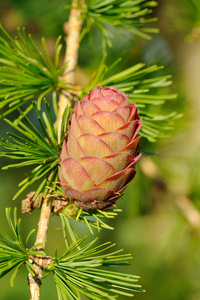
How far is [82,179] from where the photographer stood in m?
0.41

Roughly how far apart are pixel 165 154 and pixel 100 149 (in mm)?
613

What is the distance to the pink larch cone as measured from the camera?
0.40 m

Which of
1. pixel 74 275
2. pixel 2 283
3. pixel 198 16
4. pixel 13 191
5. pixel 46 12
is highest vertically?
pixel 46 12

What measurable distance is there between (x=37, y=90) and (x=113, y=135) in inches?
8.8

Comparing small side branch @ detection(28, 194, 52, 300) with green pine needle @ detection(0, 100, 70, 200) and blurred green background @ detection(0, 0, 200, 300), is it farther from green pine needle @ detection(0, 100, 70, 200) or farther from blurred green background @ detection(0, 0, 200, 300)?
blurred green background @ detection(0, 0, 200, 300)

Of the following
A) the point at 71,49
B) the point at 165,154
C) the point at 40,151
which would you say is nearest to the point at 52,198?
the point at 40,151

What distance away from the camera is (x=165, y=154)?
985mm

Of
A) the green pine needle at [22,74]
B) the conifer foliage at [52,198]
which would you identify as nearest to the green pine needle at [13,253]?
the conifer foliage at [52,198]

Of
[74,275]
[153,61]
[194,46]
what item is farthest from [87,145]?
[194,46]

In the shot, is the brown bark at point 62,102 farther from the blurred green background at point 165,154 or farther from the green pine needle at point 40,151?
the blurred green background at point 165,154

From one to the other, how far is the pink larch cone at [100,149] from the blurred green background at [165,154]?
1.27 ft

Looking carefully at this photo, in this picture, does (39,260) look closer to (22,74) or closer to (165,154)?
(22,74)

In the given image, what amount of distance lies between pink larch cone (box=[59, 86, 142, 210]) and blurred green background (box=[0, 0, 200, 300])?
39cm

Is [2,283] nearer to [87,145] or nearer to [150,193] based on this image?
[150,193]
